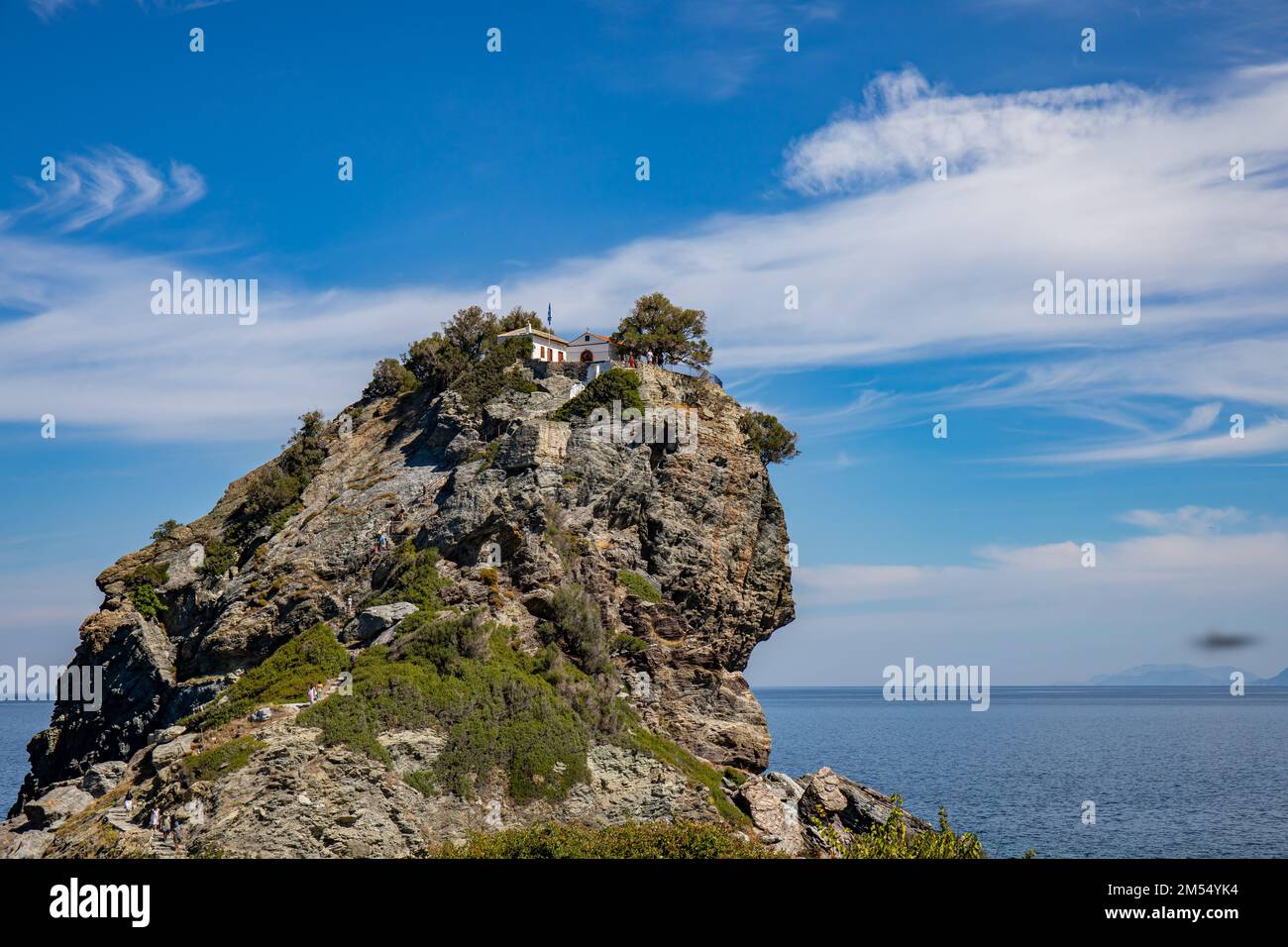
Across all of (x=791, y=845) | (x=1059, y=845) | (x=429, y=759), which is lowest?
(x=1059, y=845)

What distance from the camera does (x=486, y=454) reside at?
58938 mm

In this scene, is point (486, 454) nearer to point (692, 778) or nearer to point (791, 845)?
point (692, 778)

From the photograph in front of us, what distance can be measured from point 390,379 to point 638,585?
24.3 meters

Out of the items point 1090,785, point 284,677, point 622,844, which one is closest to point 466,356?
point 284,677

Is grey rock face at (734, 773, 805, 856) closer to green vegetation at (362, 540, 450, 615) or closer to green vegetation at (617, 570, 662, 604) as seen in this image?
green vegetation at (617, 570, 662, 604)

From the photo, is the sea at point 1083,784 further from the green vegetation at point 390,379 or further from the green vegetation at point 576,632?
the green vegetation at point 390,379

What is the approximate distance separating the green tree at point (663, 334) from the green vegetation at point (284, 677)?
94.2ft

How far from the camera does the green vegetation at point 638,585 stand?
60000mm

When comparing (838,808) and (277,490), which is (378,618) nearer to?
(277,490)

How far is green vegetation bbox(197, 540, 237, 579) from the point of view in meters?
61.5

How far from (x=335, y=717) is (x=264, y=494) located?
24.0 metres

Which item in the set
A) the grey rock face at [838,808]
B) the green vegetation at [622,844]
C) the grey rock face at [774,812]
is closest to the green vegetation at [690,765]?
the grey rock face at [774,812]

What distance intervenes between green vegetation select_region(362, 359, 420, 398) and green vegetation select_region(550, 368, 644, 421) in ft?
47.1
